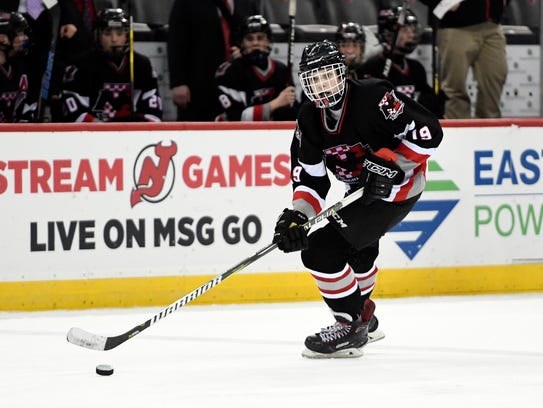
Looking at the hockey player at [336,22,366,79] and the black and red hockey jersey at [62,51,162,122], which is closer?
the black and red hockey jersey at [62,51,162,122]

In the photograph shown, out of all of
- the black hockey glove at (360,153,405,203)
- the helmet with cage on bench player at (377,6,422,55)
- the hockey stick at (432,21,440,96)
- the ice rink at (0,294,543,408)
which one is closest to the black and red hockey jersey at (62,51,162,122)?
the ice rink at (0,294,543,408)

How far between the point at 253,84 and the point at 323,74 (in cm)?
220

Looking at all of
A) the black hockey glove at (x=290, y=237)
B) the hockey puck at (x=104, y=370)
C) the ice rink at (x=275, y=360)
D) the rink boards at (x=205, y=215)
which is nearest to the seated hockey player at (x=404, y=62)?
the rink boards at (x=205, y=215)

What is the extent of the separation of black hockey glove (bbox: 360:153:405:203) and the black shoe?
0.48m

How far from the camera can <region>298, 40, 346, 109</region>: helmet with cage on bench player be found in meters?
3.95

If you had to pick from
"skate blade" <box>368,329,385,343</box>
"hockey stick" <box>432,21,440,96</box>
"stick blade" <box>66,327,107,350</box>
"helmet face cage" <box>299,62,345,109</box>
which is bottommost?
"skate blade" <box>368,329,385,343</box>

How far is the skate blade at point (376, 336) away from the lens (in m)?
4.45

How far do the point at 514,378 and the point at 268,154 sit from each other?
6.38 feet

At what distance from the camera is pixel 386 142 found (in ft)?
13.5

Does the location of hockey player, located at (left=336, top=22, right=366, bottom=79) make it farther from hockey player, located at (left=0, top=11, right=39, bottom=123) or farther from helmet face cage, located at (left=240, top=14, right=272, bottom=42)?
hockey player, located at (left=0, top=11, right=39, bottom=123)

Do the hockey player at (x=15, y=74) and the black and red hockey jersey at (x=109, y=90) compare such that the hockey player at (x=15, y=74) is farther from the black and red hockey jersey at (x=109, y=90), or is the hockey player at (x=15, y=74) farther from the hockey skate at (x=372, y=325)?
the hockey skate at (x=372, y=325)

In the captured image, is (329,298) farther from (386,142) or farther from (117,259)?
(117,259)

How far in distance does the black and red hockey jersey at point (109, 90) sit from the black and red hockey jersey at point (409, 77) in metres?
1.15

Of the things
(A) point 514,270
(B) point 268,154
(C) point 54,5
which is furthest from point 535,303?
(C) point 54,5
